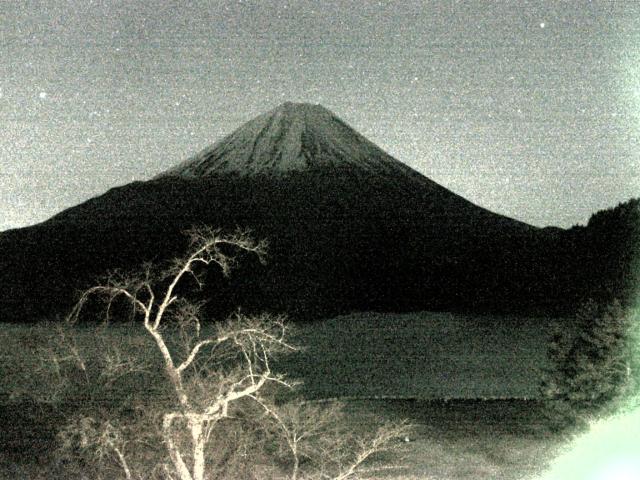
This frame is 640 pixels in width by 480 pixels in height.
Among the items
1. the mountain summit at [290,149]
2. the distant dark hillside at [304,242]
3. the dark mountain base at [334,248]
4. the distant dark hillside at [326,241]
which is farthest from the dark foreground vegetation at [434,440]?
the mountain summit at [290,149]

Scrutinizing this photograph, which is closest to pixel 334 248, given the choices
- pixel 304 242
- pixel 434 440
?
pixel 304 242

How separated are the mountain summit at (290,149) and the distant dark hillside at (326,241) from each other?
16.9 inches

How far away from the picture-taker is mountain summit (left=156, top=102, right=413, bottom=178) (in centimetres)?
11300

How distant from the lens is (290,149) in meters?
119

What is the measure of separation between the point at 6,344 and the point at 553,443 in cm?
3247

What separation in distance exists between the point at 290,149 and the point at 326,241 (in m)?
45.4

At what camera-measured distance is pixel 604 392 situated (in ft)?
59.1

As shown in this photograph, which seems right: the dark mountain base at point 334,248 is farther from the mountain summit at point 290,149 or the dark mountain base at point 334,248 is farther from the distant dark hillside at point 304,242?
the mountain summit at point 290,149

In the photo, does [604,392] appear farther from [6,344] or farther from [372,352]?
[6,344]

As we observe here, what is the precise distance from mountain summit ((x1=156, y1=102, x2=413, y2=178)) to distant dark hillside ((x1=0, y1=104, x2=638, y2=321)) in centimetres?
43

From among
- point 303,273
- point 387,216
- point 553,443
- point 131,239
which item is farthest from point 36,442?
point 387,216

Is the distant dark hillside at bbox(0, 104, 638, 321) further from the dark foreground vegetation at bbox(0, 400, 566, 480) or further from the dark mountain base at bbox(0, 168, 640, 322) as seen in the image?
the dark foreground vegetation at bbox(0, 400, 566, 480)

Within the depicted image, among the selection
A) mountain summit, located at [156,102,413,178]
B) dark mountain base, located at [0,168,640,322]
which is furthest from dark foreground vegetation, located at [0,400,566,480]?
mountain summit, located at [156,102,413,178]

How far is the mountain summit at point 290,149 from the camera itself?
113000 millimetres
